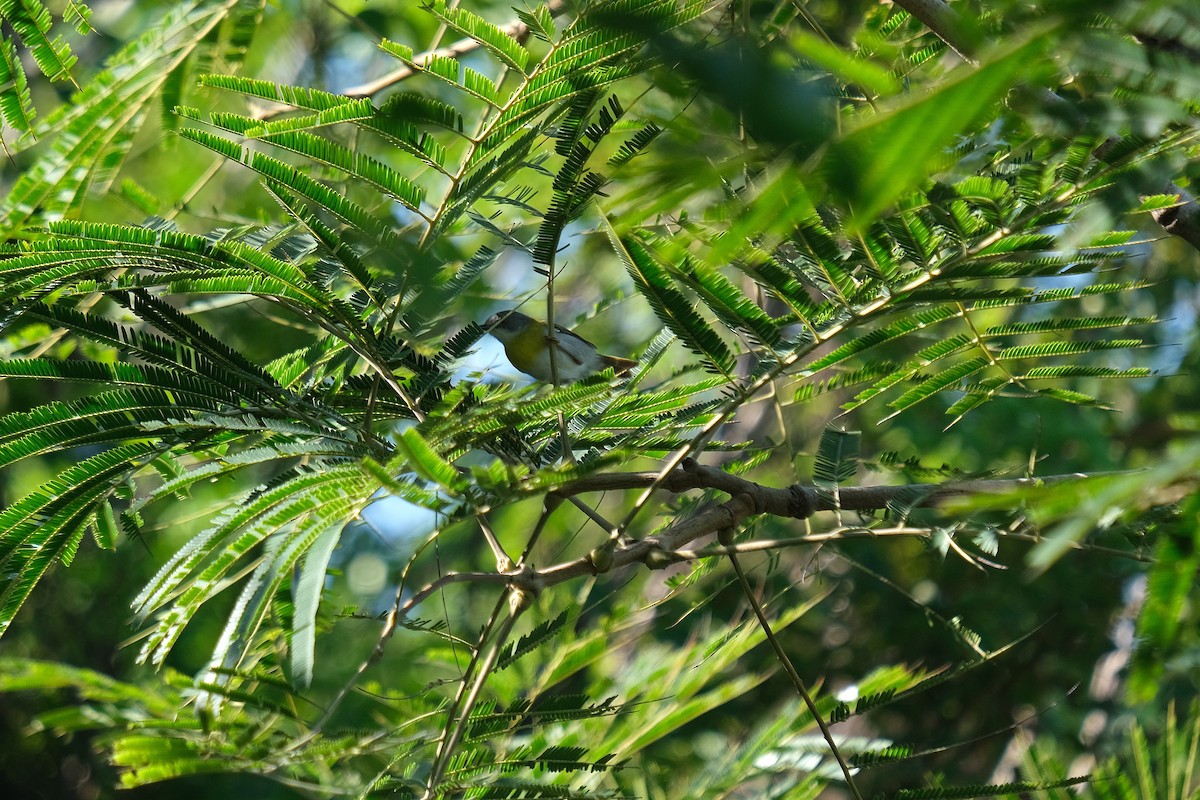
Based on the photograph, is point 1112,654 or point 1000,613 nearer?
point 1000,613

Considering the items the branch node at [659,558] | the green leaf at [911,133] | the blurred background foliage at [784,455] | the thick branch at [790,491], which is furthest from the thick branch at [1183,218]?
the green leaf at [911,133]

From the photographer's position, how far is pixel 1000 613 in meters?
4.91

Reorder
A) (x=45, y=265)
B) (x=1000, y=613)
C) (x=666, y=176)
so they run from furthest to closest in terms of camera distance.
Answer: (x=1000, y=613)
(x=45, y=265)
(x=666, y=176)

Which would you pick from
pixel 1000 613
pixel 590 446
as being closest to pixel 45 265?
pixel 590 446

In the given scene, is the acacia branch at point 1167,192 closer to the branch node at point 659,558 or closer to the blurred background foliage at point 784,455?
the blurred background foliage at point 784,455

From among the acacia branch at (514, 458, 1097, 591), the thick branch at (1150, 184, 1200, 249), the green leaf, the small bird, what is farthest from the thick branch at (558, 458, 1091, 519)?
the small bird

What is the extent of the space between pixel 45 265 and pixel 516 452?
0.88 metres

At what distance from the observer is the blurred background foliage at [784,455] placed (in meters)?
0.82

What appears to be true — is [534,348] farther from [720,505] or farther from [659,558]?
[659,558]

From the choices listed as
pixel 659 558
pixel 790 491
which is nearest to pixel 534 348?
pixel 790 491

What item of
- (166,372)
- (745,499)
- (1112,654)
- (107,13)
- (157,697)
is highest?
(107,13)

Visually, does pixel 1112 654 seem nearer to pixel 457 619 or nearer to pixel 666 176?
pixel 457 619

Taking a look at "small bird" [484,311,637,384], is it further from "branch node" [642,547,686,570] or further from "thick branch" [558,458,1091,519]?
"branch node" [642,547,686,570]

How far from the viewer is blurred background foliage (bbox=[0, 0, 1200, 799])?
816mm
